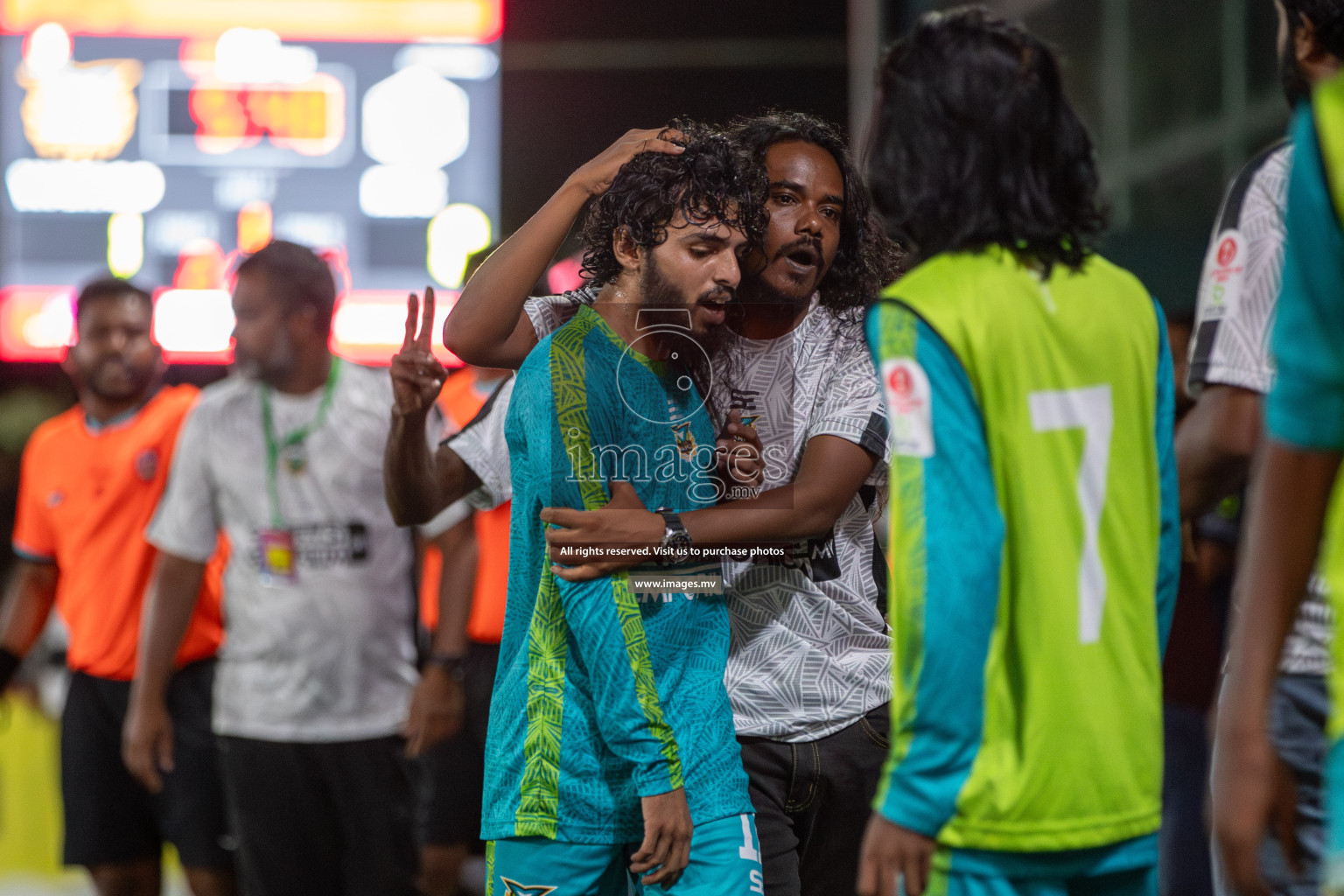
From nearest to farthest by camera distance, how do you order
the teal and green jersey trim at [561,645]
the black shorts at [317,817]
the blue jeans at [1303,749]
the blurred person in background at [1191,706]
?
the blue jeans at [1303,749]
the teal and green jersey trim at [561,645]
the black shorts at [317,817]
the blurred person in background at [1191,706]

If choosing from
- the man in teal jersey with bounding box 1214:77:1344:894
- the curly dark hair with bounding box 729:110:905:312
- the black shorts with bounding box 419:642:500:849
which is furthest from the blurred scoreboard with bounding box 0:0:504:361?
the man in teal jersey with bounding box 1214:77:1344:894

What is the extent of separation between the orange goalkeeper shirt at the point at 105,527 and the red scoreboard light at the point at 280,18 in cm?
389

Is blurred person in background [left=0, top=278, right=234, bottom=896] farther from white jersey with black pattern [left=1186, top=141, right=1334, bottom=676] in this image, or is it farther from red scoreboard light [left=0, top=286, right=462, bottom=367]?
red scoreboard light [left=0, top=286, right=462, bottom=367]

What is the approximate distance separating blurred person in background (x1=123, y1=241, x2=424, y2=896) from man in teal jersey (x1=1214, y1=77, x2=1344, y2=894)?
2.66 metres

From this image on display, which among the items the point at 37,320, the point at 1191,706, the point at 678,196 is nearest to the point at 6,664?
the point at 678,196

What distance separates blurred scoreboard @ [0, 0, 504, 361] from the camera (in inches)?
296

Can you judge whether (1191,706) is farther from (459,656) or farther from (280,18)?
(280,18)

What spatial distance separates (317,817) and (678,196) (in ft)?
7.55

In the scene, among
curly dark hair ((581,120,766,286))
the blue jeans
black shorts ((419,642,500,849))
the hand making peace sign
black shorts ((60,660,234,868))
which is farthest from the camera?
black shorts ((419,642,500,849))

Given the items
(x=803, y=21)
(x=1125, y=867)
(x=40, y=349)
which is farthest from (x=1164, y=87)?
(x=1125, y=867)

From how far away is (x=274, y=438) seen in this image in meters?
3.67

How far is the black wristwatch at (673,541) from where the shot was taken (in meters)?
1.90

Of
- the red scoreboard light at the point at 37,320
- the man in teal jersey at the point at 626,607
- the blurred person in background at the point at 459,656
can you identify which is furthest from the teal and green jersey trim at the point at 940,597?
the red scoreboard light at the point at 37,320

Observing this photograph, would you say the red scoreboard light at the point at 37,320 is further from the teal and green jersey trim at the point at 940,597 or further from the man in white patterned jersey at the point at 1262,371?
the teal and green jersey trim at the point at 940,597
